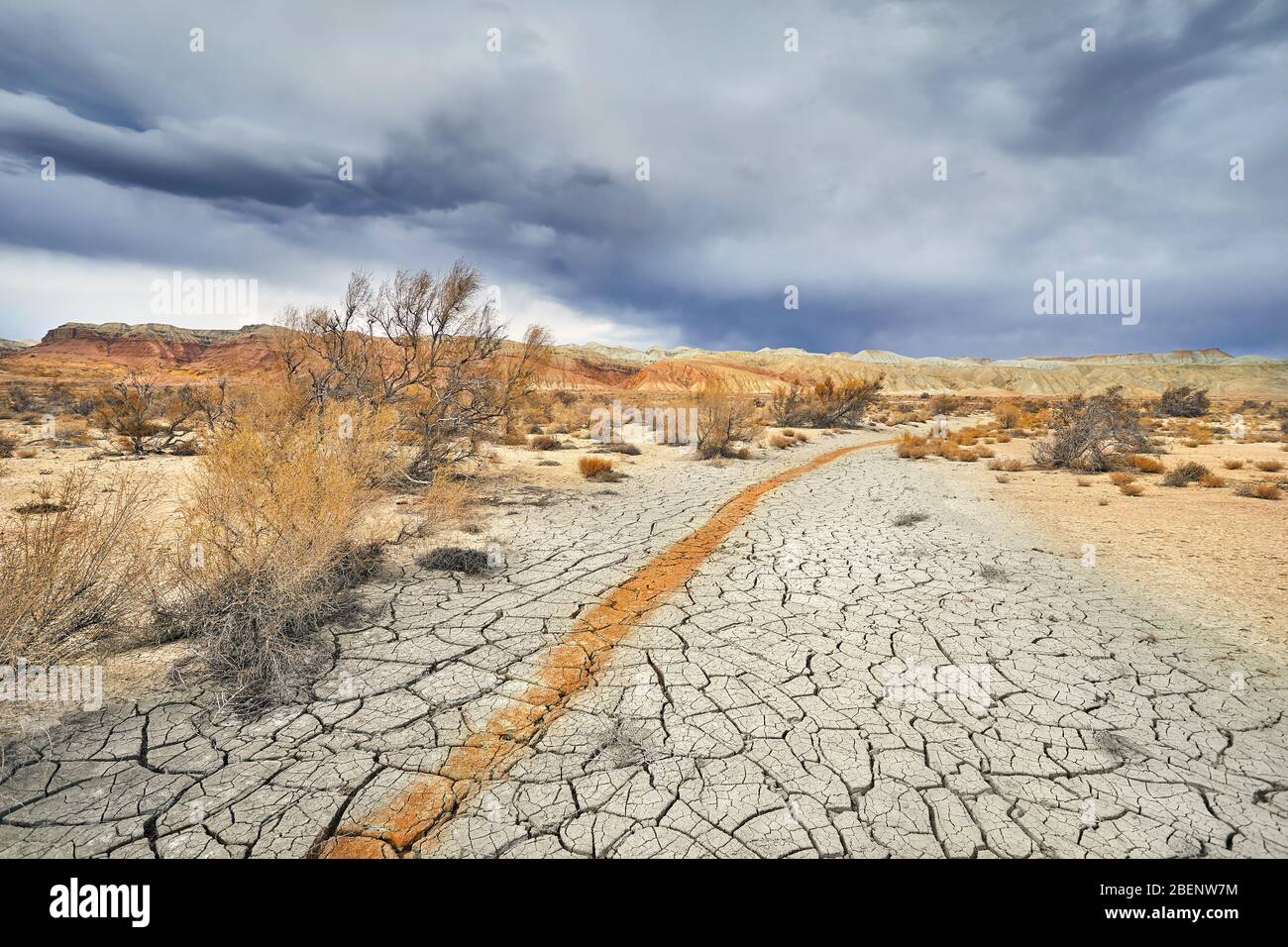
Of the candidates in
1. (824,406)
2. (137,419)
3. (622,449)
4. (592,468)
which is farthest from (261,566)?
(824,406)

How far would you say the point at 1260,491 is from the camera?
905 cm

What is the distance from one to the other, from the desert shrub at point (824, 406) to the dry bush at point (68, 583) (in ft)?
77.6

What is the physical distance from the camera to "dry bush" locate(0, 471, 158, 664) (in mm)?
3115

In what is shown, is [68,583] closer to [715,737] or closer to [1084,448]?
[715,737]

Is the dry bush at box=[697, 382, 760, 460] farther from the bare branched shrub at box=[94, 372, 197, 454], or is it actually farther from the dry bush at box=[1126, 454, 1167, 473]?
the bare branched shrub at box=[94, 372, 197, 454]

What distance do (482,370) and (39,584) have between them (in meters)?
8.74

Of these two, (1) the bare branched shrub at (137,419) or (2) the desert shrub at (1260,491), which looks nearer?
(2) the desert shrub at (1260,491)

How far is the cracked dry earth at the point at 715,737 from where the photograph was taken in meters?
2.27

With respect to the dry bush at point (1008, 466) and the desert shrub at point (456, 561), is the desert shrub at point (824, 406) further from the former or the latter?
the desert shrub at point (456, 561)

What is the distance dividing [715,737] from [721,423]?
512 inches

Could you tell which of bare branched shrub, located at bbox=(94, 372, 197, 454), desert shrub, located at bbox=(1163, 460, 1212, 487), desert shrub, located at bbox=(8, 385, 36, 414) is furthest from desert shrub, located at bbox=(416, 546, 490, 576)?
desert shrub, located at bbox=(8, 385, 36, 414)

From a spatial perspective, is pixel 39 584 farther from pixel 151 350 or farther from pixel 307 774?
pixel 151 350

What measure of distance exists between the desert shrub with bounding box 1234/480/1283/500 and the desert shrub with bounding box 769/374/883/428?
52.9ft

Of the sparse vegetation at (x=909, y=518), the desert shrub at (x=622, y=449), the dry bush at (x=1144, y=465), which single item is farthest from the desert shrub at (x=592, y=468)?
the dry bush at (x=1144, y=465)
